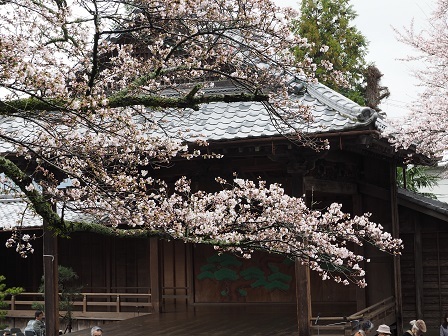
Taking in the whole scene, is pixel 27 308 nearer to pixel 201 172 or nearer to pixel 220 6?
pixel 201 172

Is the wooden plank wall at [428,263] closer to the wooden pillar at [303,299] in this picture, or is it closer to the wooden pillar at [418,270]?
the wooden pillar at [418,270]

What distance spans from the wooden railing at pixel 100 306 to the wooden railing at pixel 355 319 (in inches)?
199

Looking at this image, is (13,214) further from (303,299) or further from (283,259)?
(303,299)

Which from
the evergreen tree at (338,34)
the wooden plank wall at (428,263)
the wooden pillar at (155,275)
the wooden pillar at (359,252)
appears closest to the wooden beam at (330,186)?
the wooden pillar at (359,252)

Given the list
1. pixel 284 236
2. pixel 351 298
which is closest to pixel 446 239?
pixel 351 298

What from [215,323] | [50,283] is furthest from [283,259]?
[50,283]

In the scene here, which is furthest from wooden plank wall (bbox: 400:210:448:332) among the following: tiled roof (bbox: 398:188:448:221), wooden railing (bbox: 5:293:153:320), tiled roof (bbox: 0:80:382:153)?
wooden railing (bbox: 5:293:153:320)

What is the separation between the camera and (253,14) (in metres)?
7.67

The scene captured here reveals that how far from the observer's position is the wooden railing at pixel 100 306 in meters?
17.3

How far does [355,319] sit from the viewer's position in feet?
38.7

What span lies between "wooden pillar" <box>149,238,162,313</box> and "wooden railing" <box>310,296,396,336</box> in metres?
3.88

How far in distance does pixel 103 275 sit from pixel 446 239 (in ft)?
28.0

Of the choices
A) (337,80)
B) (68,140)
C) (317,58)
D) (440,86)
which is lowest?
(68,140)

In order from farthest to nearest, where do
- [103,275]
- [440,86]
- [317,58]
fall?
[317,58], [103,275], [440,86]
